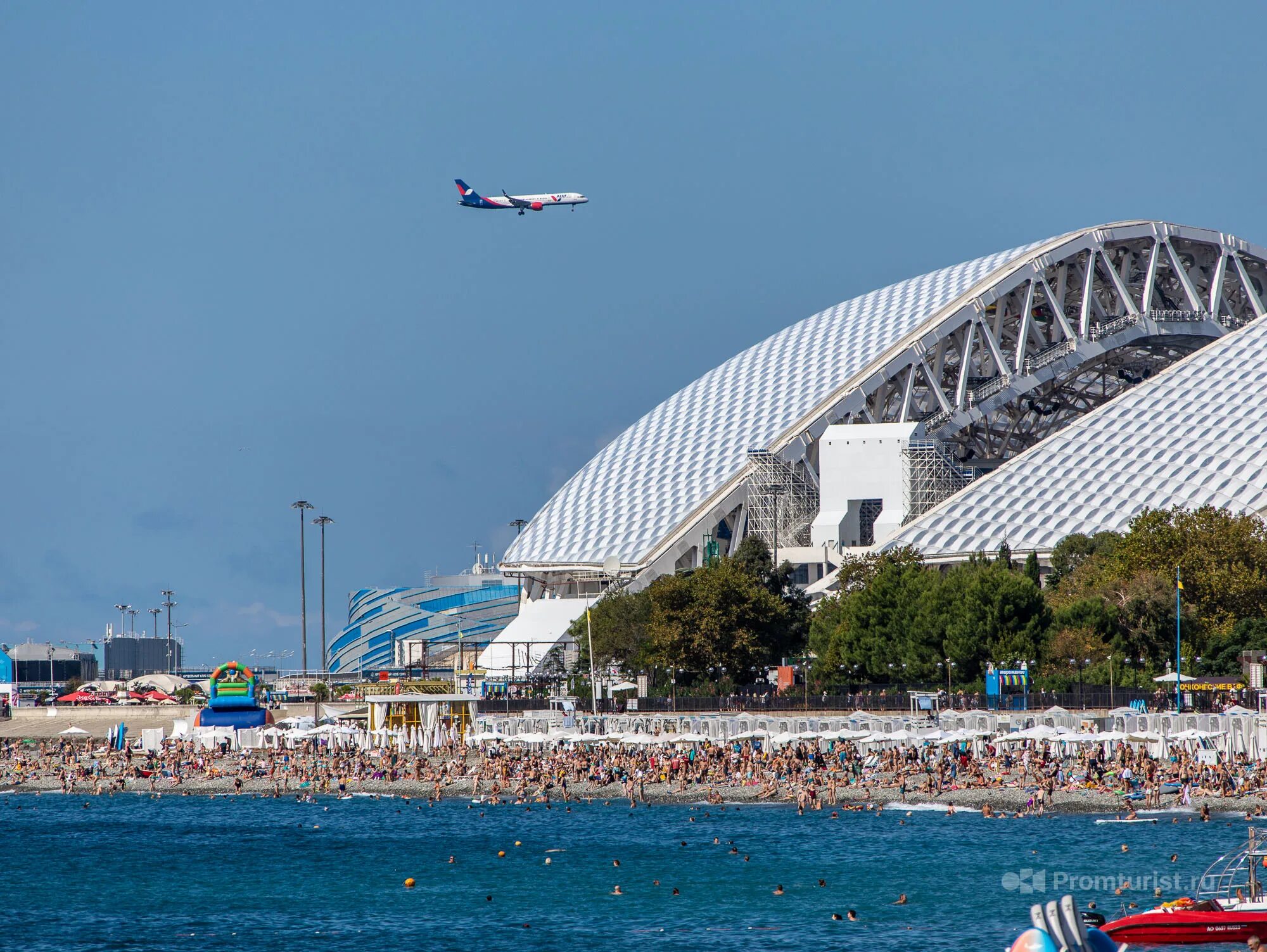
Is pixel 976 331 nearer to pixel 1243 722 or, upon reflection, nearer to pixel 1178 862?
pixel 1243 722

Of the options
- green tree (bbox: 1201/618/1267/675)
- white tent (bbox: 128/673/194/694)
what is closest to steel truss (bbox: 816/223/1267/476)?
green tree (bbox: 1201/618/1267/675)

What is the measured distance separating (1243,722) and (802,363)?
62472 millimetres

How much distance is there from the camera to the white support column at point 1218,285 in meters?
128

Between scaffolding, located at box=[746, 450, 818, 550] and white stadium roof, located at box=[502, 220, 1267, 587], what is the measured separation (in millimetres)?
573

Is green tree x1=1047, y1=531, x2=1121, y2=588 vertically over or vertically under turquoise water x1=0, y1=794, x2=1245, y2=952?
over

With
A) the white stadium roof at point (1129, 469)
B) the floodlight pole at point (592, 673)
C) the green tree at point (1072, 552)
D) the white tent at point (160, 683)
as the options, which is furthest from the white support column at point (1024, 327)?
the white tent at point (160, 683)

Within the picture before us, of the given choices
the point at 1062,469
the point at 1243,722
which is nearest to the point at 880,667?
the point at 1243,722

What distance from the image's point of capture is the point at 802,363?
417 ft

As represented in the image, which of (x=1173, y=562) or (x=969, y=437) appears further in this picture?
(x=969, y=437)

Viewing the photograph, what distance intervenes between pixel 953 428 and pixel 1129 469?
16.9 m

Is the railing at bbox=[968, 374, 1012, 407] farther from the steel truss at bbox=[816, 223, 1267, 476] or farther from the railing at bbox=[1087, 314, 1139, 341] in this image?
the railing at bbox=[1087, 314, 1139, 341]

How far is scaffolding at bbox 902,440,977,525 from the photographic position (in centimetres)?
11094

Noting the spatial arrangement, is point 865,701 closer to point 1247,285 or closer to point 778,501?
point 778,501

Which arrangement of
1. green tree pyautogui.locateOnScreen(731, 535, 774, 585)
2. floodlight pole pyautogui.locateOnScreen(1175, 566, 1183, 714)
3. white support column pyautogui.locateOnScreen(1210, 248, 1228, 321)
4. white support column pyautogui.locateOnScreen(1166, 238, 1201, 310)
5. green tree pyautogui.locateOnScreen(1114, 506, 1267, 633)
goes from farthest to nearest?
white support column pyautogui.locateOnScreen(1210, 248, 1228, 321)
white support column pyautogui.locateOnScreen(1166, 238, 1201, 310)
green tree pyautogui.locateOnScreen(731, 535, 774, 585)
green tree pyautogui.locateOnScreen(1114, 506, 1267, 633)
floodlight pole pyautogui.locateOnScreen(1175, 566, 1183, 714)
